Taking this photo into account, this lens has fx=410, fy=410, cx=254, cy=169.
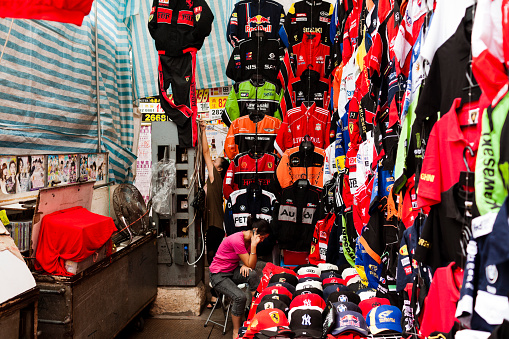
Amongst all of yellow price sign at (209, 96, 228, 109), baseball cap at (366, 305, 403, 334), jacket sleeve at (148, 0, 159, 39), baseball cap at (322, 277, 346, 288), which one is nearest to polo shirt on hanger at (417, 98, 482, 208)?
baseball cap at (366, 305, 403, 334)

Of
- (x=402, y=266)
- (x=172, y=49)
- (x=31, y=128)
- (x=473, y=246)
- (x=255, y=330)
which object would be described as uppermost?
(x=172, y=49)

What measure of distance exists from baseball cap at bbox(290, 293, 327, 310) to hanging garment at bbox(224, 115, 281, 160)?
2764 millimetres

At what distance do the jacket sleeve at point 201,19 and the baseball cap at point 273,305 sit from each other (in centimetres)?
357

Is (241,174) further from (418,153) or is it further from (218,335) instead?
(418,153)

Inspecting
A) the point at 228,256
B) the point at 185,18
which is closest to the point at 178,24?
the point at 185,18

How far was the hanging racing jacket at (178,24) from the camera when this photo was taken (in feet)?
16.9

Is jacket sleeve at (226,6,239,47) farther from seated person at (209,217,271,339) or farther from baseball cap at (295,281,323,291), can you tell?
baseball cap at (295,281,323,291)

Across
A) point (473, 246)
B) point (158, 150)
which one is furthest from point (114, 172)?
point (473, 246)

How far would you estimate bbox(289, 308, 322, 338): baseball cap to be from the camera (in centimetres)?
258

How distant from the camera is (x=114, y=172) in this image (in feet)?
19.5

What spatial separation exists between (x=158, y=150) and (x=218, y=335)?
2466mm

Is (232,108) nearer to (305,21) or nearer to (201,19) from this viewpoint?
(201,19)

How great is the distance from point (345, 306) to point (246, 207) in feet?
8.63

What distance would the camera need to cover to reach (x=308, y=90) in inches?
219
